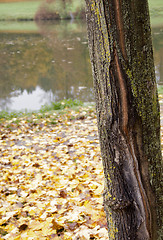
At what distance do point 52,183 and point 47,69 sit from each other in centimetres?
1047

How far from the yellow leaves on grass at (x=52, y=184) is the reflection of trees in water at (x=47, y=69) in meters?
4.07

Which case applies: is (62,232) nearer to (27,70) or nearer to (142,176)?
(142,176)

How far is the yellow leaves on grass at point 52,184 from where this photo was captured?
246cm

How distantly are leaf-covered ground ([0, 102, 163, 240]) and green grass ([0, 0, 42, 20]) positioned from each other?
44181mm

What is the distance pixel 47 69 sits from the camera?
1327cm

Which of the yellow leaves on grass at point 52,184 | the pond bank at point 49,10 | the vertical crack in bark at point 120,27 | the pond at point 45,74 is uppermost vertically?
the pond bank at point 49,10

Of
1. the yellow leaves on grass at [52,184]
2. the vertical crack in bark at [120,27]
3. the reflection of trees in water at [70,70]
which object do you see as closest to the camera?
the vertical crack in bark at [120,27]

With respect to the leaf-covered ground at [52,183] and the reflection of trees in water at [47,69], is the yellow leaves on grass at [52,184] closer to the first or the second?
the leaf-covered ground at [52,183]

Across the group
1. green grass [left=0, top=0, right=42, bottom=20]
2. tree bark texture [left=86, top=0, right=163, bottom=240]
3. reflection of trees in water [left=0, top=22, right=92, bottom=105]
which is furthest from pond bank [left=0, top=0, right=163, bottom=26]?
tree bark texture [left=86, top=0, right=163, bottom=240]

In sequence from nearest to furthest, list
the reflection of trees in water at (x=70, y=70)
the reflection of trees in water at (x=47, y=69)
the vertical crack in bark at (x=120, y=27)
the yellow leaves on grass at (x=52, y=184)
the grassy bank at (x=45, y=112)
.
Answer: the vertical crack in bark at (x=120, y=27), the yellow leaves on grass at (x=52, y=184), the grassy bank at (x=45, y=112), the reflection of trees in water at (x=70, y=70), the reflection of trees in water at (x=47, y=69)

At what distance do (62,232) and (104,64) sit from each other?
66.7 inches

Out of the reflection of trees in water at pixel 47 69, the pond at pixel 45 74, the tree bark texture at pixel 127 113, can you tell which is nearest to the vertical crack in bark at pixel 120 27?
the tree bark texture at pixel 127 113

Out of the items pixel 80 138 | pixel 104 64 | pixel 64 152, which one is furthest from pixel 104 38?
pixel 80 138

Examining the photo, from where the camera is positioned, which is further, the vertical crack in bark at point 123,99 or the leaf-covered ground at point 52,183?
the leaf-covered ground at point 52,183
